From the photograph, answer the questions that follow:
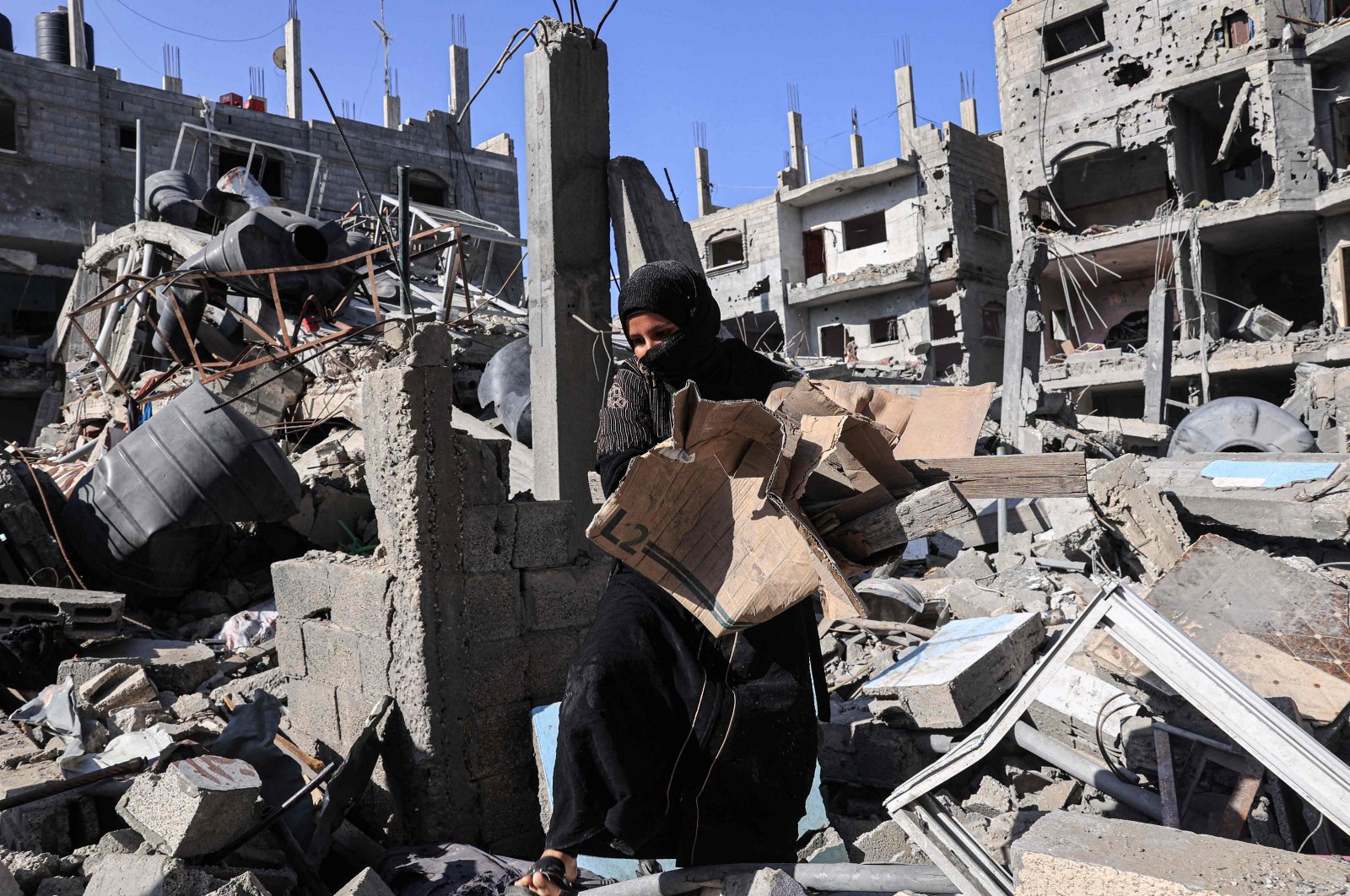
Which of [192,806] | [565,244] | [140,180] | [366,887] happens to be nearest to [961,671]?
[366,887]

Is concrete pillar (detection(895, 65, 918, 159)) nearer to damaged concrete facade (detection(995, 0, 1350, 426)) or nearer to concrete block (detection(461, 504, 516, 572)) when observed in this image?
Result: damaged concrete facade (detection(995, 0, 1350, 426))

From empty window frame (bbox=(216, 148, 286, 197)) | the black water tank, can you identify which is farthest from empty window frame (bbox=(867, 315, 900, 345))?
the black water tank

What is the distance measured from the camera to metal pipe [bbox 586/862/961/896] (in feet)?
7.45

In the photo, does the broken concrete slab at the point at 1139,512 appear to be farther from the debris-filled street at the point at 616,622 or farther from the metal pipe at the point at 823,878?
the metal pipe at the point at 823,878

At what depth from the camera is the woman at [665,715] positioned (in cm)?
235

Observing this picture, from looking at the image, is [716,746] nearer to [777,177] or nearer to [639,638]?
[639,638]

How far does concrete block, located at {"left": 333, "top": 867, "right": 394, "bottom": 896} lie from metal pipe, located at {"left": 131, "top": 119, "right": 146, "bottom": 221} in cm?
1645

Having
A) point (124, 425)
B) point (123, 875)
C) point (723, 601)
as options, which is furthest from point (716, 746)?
point (124, 425)

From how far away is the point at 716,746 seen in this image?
2410mm

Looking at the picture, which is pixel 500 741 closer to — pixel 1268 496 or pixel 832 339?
pixel 1268 496

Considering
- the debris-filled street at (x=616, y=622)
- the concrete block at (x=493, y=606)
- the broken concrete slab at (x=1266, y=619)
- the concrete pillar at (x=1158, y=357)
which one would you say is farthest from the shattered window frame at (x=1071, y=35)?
the concrete block at (x=493, y=606)

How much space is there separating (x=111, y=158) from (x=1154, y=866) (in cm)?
2650

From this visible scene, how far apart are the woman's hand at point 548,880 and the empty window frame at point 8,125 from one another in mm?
25153

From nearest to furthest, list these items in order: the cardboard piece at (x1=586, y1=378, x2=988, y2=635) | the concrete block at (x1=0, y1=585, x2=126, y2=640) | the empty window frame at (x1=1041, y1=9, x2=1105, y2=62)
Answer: the cardboard piece at (x1=586, y1=378, x2=988, y2=635) < the concrete block at (x1=0, y1=585, x2=126, y2=640) < the empty window frame at (x1=1041, y1=9, x2=1105, y2=62)
